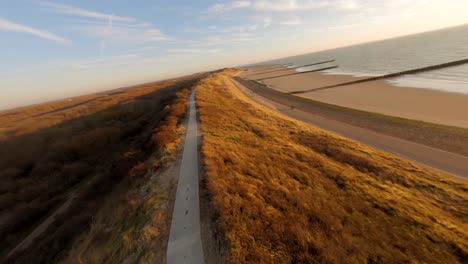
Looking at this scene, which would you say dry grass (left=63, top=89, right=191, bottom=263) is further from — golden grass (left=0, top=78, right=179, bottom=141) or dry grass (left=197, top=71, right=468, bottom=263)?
golden grass (left=0, top=78, right=179, bottom=141)

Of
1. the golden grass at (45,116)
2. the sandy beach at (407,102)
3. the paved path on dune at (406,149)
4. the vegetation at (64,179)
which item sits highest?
the golden grass at (45,116)

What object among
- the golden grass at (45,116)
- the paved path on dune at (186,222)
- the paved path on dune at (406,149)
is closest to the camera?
the paved path on dune at (186,222)

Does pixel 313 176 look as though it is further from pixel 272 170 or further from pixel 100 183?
pixel 100 183

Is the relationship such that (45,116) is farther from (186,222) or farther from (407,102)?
(407,102)

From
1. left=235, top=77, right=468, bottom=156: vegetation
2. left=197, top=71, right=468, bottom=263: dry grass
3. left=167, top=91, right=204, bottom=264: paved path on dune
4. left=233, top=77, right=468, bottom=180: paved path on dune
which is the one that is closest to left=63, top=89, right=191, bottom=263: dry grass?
left=167, top=91, right=204, bottom=264: paved path on dune

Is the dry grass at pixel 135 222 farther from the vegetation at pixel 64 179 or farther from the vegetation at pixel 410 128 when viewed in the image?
the vegetation at pixel 410 128

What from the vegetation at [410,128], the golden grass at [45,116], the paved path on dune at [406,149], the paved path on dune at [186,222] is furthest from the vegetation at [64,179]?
the vegetation at [410,128]
